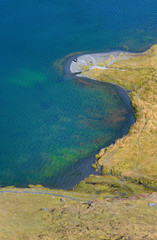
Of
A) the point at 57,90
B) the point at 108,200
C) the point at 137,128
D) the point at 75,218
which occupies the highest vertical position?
the point at 57,90

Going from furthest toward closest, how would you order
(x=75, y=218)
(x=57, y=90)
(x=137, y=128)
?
Answer: (x=57, y=90) < (x=137, y=128) < (x=75, y=218)

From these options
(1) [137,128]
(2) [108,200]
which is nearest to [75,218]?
(2) [108,200]

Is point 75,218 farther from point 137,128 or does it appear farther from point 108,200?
point 137,128

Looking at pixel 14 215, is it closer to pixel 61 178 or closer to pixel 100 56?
pixel 61 178

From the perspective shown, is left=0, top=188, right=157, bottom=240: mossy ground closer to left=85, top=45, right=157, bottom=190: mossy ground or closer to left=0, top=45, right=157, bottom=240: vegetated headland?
left=0, top=45, right=157, bottom=240: vegetated headland

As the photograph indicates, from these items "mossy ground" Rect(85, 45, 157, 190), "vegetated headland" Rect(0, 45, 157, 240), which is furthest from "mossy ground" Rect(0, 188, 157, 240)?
"mossy ground" Rect(85, 45, 157, 190)

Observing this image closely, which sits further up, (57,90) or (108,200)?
(57,90)

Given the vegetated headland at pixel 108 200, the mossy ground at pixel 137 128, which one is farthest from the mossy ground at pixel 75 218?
the mossy ground at pixel 137 128
